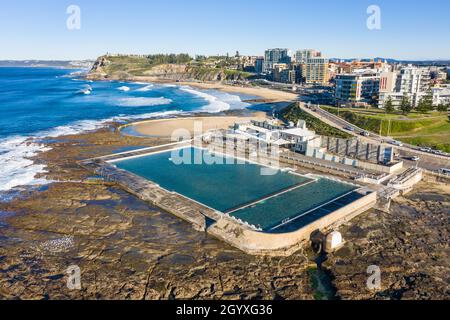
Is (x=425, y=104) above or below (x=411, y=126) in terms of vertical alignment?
above

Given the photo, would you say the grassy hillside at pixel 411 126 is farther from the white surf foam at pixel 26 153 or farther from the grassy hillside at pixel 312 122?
the white surf foam at pixel 26 153

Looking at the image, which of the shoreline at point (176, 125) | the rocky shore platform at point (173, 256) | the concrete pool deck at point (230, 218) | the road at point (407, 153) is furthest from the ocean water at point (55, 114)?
the road at point (407, 153)

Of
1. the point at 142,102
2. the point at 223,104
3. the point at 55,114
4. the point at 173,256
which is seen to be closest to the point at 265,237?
the point at 173,256

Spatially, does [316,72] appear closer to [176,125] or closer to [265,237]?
[176,125]

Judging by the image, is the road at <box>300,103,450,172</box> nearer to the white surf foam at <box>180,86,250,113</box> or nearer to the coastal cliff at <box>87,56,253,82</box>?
the white surf foam at <box>180,86,250,113</box>
